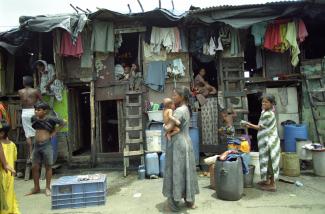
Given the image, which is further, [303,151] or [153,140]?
[153,140]

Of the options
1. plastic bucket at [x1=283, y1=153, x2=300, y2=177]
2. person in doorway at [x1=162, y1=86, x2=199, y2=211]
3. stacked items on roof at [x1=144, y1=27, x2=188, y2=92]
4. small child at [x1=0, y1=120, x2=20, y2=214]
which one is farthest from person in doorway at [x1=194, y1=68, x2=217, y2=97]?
small child at [x1=0, y1=120, x2=20, y2=214]

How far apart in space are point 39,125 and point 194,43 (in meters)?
4.99

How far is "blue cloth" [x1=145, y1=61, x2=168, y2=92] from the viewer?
8.88 meters

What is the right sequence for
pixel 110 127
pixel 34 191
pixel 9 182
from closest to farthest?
pixel 9 182
pixel 34 191
pixel 110 127

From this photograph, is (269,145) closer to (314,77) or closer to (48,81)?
(314,77)

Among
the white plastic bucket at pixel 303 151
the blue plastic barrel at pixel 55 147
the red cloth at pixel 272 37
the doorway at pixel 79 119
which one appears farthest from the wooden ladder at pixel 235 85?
the blue plastic barrel at pixel 55 147

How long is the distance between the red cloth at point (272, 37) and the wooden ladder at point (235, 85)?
0.82m

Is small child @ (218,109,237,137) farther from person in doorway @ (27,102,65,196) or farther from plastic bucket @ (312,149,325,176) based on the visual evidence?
person in doorway @ (27,102,65,196)

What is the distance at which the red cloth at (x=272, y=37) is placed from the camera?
8.36 meters

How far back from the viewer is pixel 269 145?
19.4 ft

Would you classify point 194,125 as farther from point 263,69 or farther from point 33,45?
point 33,45

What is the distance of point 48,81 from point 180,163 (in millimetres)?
5894

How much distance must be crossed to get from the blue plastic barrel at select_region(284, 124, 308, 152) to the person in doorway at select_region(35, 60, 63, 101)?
6802 mm

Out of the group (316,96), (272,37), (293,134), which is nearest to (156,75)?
(272,37)
